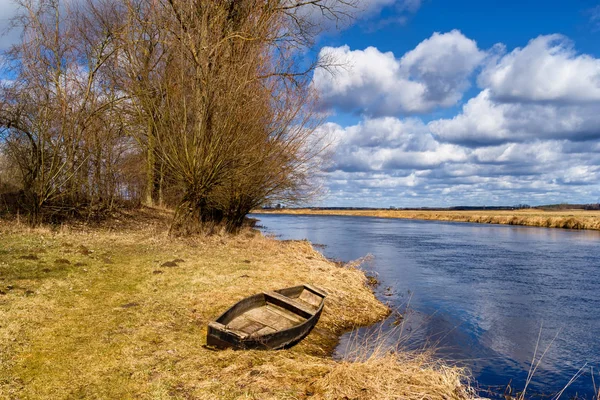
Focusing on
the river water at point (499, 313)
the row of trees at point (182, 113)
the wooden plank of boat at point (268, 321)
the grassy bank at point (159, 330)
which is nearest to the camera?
the grassy bank at point (159, 330)

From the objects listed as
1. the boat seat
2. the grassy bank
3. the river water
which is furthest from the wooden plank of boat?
the river water

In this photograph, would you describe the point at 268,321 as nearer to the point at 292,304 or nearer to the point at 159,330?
the point at 292,304

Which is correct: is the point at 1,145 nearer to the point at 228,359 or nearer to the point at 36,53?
the point at 36,53

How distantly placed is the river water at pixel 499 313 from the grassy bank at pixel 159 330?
107cm

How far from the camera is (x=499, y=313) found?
1288 centimetres

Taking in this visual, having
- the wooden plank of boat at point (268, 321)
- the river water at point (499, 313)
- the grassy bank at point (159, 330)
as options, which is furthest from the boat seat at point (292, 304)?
the river water at point (499, 313)

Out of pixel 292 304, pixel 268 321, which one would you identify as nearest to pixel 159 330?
pixel 268 321

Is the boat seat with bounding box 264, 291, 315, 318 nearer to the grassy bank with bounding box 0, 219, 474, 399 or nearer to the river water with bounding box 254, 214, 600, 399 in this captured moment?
the grassy bank with bounding box 0, 219, 474, 399

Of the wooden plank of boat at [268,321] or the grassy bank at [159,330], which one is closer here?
the grassy bank at [159,330]

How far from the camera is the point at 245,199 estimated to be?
733 inches

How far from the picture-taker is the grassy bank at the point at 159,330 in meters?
5.55

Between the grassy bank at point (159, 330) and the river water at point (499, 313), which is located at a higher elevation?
the grassy bank at point (159, 330)

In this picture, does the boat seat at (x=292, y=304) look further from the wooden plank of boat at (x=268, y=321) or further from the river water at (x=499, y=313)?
the river water at (x=499, y=313)

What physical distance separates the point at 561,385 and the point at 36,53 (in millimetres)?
18724
